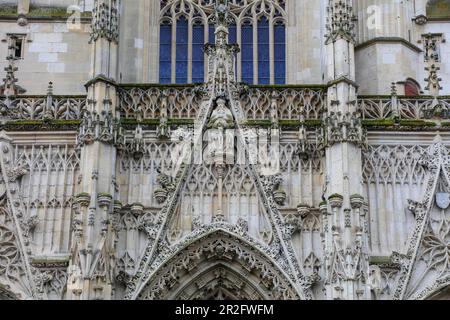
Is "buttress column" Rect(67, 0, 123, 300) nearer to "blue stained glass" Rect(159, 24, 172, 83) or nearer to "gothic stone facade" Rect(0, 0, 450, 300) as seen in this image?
"gothic stone facade" Rect(0, 0, 450, 300)

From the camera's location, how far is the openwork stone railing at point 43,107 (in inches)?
926

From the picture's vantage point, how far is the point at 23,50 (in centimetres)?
2580

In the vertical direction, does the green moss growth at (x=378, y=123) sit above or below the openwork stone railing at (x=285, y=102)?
below

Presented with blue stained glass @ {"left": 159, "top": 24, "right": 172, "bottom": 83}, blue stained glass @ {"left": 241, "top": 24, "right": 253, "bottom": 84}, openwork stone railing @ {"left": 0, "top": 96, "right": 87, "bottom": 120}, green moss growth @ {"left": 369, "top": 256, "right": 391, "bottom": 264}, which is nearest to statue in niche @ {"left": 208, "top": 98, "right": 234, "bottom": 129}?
blue stained glass @ {"left": 241, "top": 24, "right": 253, "bottom": 84}

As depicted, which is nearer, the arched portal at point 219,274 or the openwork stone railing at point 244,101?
the arched portal at point 219,274

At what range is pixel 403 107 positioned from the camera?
23.7 meters

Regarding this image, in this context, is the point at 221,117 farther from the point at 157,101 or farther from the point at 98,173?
the point at 98,173

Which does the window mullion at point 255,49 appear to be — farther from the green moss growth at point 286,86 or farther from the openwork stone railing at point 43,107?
the openwork stone railing at point 43,107

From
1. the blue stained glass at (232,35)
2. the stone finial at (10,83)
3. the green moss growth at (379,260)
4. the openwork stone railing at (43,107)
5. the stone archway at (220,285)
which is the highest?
the blue stained glass at (232,35)

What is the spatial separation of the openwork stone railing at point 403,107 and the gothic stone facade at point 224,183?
3cm

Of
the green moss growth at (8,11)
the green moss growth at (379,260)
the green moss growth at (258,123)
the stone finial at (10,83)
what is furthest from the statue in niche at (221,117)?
the green moss growth at (8,11)

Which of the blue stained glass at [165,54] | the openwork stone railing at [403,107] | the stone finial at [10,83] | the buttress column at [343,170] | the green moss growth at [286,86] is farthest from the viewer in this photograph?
the blue stained glass at [165,54]

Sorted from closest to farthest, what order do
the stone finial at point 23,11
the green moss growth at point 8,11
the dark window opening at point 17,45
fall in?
the dark window opening at point 17,45
the stone finial at point 23,11
the green moss growth at point 8,11
